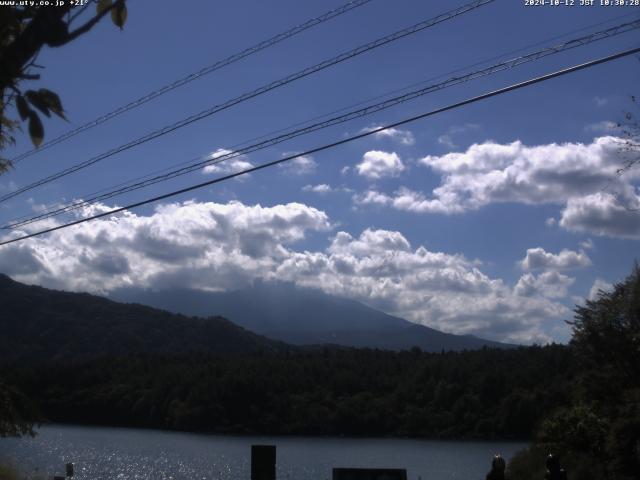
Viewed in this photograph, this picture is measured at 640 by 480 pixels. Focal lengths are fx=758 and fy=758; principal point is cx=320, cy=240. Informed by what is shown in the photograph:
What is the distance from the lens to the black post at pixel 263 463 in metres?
9.29

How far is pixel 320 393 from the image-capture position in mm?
101938

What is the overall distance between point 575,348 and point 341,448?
47.2m

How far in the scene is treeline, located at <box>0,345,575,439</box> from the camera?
3418 inches

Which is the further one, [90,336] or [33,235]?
[90,336]

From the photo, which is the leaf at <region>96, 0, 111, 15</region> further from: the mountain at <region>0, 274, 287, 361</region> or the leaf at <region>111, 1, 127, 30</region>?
the mountain at <region>0, 274, 287, 361</region>

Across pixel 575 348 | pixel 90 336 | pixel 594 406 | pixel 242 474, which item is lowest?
pixel 242 474

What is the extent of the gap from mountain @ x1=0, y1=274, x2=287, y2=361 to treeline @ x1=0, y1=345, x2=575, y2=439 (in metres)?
50.8

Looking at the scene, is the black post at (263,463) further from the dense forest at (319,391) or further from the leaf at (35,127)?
the dense forest at (319,391)

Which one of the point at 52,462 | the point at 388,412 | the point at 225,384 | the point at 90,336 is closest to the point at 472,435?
the point at 388,412

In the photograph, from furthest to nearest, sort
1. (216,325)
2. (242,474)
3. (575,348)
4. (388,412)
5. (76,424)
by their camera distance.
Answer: (216,325), (76,424), (388,412), (242,474), (575,348)

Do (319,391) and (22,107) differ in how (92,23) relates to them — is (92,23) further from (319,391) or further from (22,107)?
(319,391)

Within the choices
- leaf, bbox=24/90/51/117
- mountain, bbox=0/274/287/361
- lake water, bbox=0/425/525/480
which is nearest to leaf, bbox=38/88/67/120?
leaf, bbox=24/90/51/117

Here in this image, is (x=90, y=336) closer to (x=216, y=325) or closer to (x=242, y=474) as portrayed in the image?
(x=216, y=325)

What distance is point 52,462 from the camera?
50.9m
